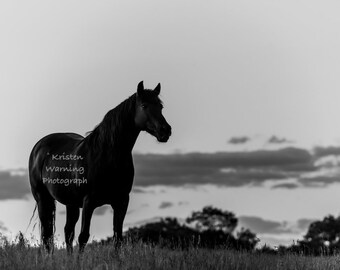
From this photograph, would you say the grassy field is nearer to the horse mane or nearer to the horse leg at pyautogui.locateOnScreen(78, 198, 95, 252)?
the horse leg at pyautogui.locateOnScreen(78, 198, 95, 252)

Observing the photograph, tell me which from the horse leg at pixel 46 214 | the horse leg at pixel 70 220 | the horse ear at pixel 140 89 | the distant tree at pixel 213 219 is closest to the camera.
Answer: the horse ear at pixel 140 89

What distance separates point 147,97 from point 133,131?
0.73 meters

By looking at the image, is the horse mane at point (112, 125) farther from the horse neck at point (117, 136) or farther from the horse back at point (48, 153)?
the horse back at point (48, 153)

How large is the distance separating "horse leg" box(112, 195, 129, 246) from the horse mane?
3.24 ft

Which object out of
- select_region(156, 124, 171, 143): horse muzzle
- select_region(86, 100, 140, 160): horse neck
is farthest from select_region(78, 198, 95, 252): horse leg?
select_region(156, 124, 171, 143): horse muzzle

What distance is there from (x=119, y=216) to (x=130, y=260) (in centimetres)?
111

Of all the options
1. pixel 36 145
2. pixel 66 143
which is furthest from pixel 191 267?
pixel 36 145

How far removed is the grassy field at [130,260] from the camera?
944cm

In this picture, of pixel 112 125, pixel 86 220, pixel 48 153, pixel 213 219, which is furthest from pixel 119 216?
pixel 213 219

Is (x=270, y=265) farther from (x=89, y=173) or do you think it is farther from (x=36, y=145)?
(x=36, y=145)

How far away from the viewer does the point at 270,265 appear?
10773mm

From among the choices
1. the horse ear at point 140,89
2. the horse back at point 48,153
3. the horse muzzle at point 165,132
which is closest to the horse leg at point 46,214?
the horse back at point 48,153

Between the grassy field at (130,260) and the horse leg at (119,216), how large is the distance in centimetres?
24

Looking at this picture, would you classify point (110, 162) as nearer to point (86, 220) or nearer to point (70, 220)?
point (86, 220)
